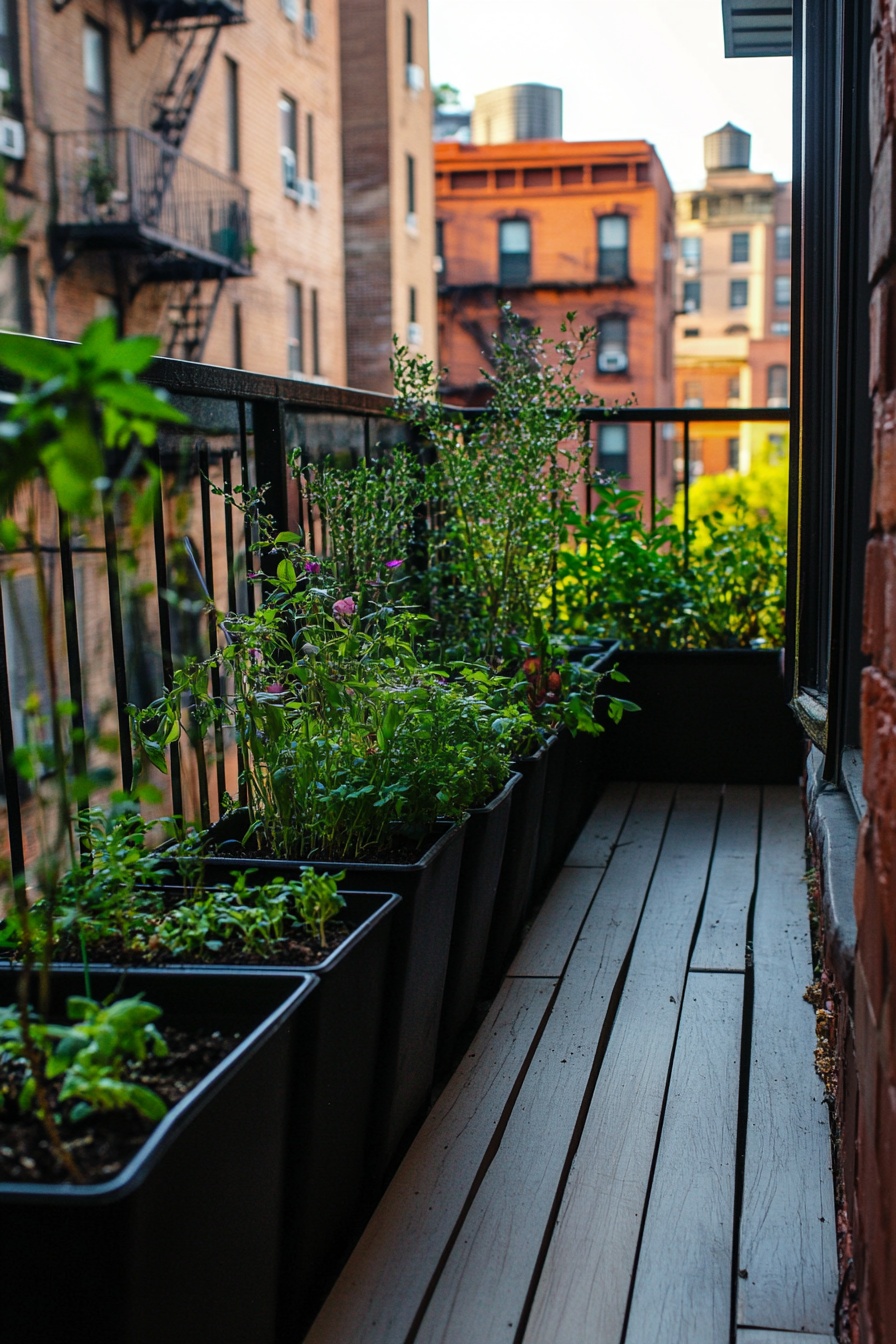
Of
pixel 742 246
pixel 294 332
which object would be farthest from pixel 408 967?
pixel 742 246

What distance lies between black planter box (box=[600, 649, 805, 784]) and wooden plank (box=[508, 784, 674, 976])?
0.14 meters

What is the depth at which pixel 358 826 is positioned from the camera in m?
1.84

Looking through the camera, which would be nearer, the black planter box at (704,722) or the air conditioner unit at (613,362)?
the black planter box at (704,722)

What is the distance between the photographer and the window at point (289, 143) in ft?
52.2

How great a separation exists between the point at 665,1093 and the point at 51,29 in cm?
1130

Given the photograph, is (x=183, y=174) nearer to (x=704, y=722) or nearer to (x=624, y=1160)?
(x=704, y=722)

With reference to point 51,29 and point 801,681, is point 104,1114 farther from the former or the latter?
point 51,29

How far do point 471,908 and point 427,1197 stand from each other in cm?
50

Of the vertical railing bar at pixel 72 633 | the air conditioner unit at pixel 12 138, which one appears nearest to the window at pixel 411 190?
the air conditioner unit at pixel 12 138

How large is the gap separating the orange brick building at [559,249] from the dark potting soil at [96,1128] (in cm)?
2750

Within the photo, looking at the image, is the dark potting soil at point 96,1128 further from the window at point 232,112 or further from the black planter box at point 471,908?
the window at point 232,112

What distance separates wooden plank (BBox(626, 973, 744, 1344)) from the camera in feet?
4.62

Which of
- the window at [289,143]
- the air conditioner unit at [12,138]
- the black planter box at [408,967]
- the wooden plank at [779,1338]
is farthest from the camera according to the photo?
the window at [289,143]

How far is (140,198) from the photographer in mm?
11945
